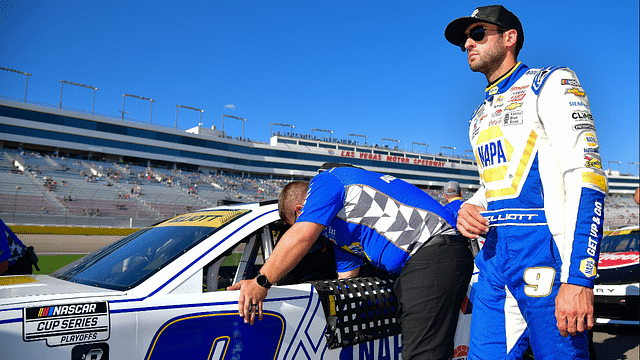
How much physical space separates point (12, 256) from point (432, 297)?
368 cm

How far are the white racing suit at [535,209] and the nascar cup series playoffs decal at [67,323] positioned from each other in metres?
1.59

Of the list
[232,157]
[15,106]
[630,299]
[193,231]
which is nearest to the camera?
[193,231]

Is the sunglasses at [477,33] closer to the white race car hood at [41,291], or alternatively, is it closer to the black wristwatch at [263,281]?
the black wristwatch at [263,281]

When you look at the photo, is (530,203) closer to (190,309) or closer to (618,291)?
(190,309)

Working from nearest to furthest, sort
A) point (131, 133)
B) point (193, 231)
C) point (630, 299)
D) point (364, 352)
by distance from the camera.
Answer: point (364, 352) → point (193, 231) → point (630, 299) → point (131, 133)

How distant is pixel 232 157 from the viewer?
63.6m

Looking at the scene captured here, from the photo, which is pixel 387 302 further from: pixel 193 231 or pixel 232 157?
pixel 232 157

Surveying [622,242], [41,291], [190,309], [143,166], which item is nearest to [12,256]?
[41,291]

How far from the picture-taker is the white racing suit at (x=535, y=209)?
4.75 ft

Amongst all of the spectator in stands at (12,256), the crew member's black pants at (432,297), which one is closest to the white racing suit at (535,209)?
the crew member's black pants at (432,297)

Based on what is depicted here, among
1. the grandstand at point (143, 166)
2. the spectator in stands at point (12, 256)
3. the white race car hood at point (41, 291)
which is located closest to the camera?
→ the white race car hood at point (41, 291)

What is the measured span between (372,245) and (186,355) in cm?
101

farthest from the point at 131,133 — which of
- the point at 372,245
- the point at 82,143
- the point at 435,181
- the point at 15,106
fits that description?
the point at 372,245

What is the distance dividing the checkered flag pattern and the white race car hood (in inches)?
44.9
